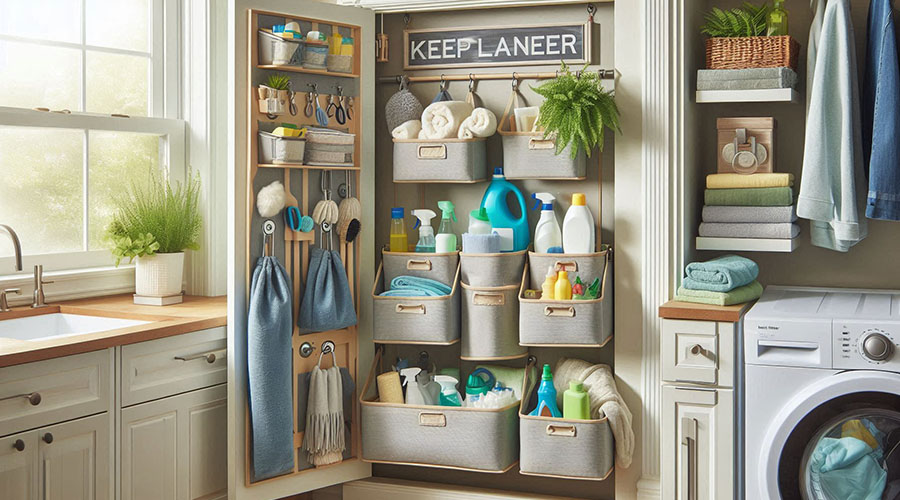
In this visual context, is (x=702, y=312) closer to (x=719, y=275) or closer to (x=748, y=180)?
(x=719, y=275)

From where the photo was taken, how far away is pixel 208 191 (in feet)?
11.1

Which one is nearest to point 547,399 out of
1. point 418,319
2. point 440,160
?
point 418,319

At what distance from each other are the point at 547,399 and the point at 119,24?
6.72ft

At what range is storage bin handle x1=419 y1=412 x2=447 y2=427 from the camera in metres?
3.00

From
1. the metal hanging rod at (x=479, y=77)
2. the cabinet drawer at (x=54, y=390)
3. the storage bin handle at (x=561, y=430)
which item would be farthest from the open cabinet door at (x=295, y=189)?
the storage bin handle at (x=561, y=430)

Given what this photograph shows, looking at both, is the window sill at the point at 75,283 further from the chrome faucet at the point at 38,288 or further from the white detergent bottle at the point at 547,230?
the white detergent bottle at the point at 547,230

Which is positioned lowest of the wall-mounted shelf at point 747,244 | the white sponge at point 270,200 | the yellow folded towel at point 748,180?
the wall-mounted shelf at point 747,244

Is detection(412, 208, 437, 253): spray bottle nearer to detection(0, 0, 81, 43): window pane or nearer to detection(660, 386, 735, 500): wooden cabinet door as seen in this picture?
detection(660, 386, 735, 500): wooden cabinet door

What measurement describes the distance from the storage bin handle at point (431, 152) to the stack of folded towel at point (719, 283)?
90cm

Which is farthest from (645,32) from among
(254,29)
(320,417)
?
(320,417)

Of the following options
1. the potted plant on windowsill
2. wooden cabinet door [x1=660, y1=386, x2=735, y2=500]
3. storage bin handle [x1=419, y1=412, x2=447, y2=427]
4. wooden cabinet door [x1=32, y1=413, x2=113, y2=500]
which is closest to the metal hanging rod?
the potted plant on windowsill

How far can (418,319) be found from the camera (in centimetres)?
304

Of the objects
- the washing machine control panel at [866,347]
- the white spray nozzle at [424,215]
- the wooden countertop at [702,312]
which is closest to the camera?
the washing machine control panel at [866,347]

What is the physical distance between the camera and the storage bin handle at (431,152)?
9.95 feet
